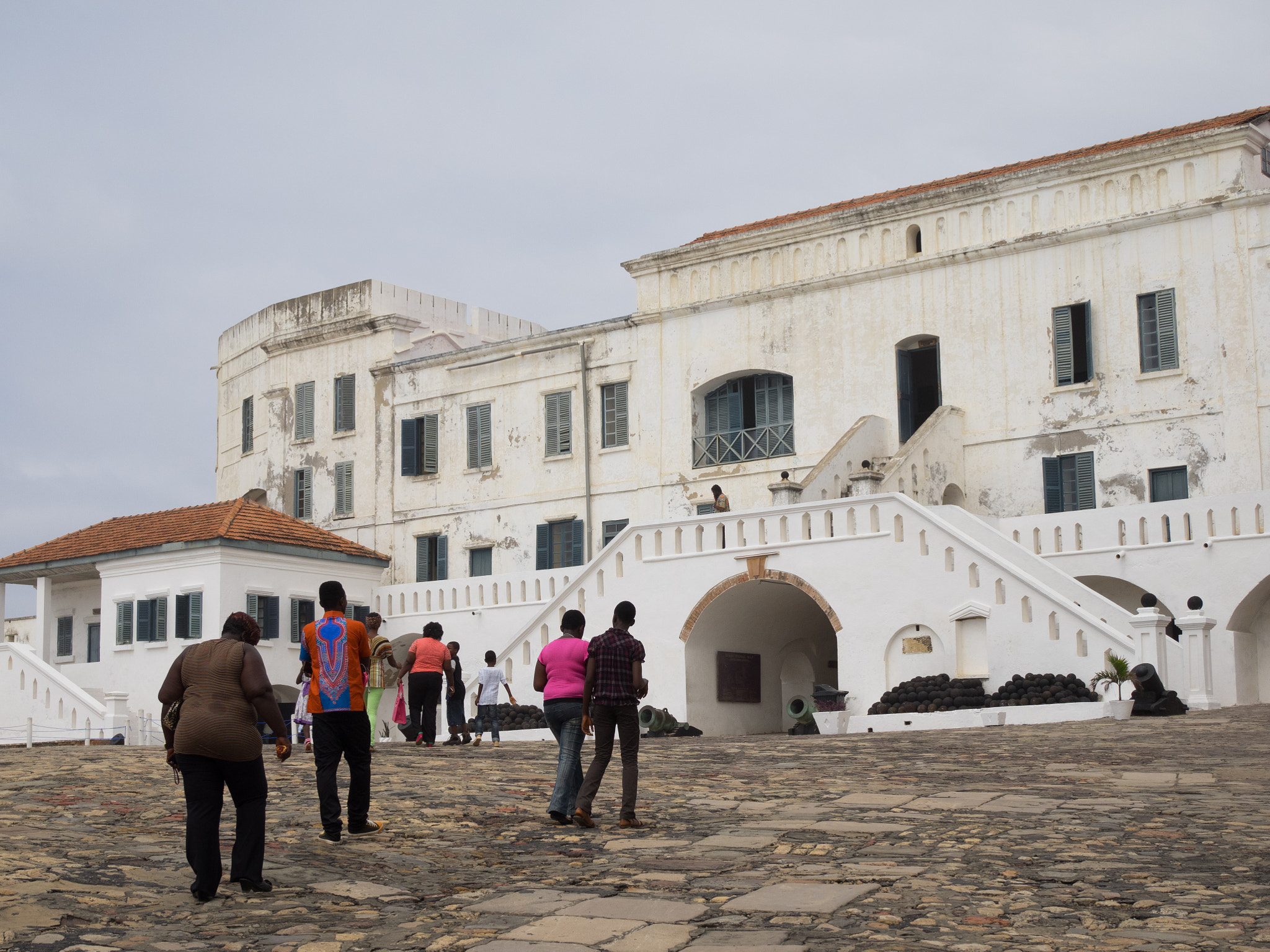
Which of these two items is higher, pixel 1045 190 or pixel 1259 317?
pixel 1045 190

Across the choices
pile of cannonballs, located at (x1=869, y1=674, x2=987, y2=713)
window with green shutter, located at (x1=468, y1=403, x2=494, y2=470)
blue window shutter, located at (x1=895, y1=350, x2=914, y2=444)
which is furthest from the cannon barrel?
window with green shutter, located at (x1=468, y1=403, x2=494, y2=470)

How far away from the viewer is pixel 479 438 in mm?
32688

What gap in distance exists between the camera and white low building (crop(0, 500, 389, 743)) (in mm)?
27719

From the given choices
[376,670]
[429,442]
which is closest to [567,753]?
[376,670]

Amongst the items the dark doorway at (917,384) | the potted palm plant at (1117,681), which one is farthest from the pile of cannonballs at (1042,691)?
the dark doorway at (917,384)

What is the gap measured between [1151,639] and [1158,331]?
7.48 m

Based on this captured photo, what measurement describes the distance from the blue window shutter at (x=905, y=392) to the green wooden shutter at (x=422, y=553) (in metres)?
11.7

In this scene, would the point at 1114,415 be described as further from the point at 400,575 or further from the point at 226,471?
the point at 226,471

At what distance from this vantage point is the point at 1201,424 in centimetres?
2392

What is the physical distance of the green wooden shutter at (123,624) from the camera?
3048 centimetres

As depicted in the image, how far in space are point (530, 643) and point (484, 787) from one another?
1326 centimetres

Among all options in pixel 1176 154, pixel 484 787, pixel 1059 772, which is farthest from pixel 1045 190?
pixel 484 787

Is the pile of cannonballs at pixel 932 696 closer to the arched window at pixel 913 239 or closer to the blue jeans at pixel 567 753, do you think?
the arched window at pixel 913 239

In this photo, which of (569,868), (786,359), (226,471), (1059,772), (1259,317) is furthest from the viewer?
(226,471)
